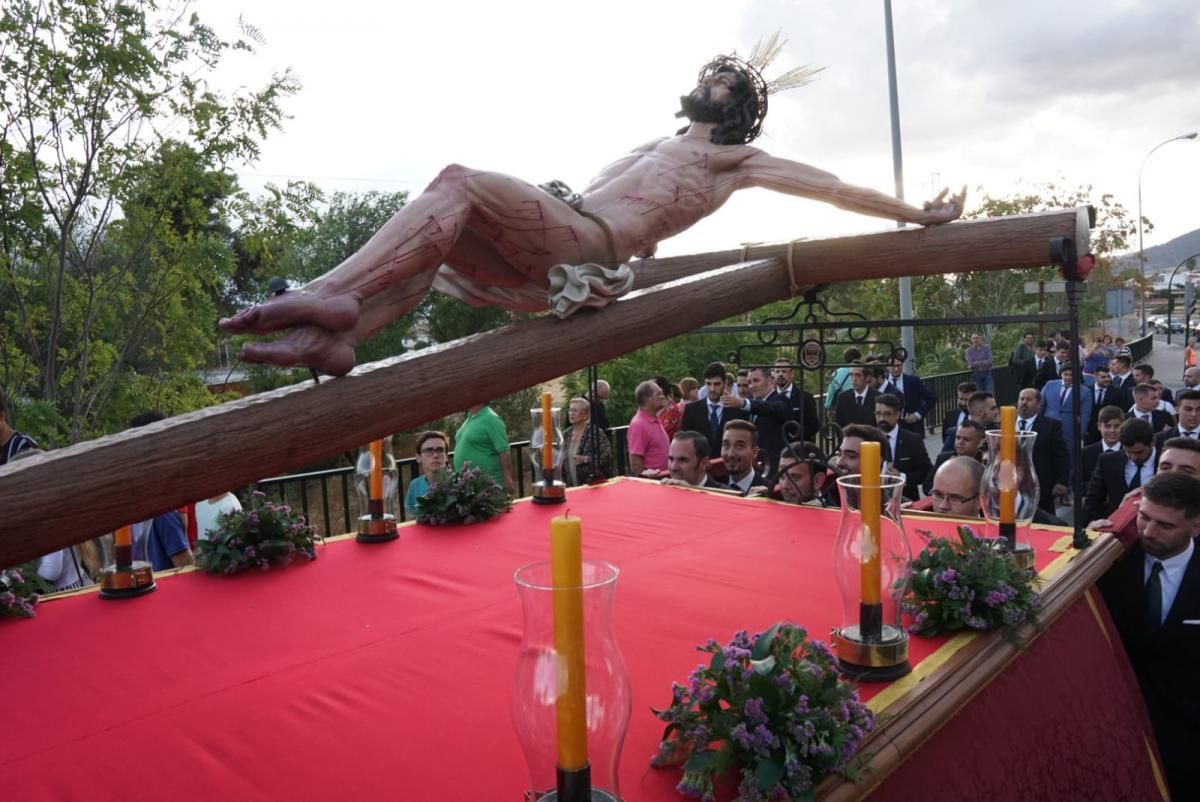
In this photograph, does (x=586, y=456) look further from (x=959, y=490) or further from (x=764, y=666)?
(x=764, y=666)

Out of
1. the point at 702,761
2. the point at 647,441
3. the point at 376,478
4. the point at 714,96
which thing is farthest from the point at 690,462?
the point at 702,761

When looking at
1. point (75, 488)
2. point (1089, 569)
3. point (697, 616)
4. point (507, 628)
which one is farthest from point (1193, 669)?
point (75, 488)

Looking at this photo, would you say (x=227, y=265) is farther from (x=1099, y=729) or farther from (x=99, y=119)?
(x=1099, y=729)

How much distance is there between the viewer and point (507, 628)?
2773 mm

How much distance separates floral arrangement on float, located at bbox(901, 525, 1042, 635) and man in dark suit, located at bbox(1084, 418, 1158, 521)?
3.73m

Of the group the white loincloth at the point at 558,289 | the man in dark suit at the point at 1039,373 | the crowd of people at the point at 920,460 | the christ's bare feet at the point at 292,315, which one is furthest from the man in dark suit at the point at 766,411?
the man in dark suit at the point at 1039,373

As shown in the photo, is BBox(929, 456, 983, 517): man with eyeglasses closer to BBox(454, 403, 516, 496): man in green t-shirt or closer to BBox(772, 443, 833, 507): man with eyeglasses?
BBox(772, 443, 833, 507): man with eyeglasses

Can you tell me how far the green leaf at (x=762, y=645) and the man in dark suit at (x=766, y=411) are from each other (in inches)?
172

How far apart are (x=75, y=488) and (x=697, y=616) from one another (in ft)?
6.56

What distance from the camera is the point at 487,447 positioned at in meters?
6.19

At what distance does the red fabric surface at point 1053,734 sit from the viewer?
223cm

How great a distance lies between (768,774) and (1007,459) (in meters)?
1.92

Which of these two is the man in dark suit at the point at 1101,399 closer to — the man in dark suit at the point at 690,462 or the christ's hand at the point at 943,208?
the man in dark suit at the point at 690,462

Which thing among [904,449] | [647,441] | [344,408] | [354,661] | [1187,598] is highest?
[344,408]
